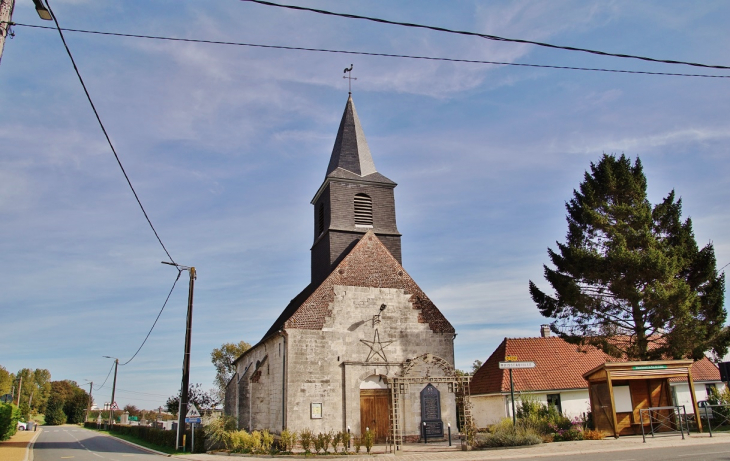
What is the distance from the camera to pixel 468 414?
56.4 ft

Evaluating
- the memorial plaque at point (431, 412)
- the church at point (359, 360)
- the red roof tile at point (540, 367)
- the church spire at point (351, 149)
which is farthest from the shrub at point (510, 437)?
the church spire at point (351, 149)

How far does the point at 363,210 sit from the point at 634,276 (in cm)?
1213

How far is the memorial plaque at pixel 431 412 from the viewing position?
65.5 feet

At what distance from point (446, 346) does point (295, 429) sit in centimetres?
699

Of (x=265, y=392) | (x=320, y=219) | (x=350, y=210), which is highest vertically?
(x=320, y=219)

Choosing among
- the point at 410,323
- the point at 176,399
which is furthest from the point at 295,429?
the point at 176,399

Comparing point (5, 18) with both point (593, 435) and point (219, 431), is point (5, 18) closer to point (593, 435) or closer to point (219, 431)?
point (219, 431)

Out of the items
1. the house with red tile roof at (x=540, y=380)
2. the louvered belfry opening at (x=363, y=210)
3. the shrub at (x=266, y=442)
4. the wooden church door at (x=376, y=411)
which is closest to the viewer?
the shrub at (x=266, y=442)

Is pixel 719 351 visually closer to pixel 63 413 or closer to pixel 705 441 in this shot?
pixel 705 441

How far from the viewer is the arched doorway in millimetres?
19922

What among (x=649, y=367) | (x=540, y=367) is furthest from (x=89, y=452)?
(x=649, y=367)

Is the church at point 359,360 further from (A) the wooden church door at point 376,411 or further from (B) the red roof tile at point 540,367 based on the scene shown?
(B) the red roof tile at point 540,367

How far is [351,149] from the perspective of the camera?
27.3m

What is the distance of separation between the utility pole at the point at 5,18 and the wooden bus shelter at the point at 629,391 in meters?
17.6
